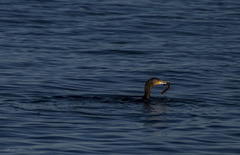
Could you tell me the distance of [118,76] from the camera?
21.5m

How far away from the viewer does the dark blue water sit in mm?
14180

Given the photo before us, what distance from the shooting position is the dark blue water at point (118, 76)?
14.2 meters

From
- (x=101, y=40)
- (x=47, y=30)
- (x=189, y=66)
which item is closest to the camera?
(x=189, y=66)

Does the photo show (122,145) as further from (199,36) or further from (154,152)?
(199,36)

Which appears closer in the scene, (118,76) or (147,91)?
(147,91)

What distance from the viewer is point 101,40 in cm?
2795

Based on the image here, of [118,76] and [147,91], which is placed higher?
[147,91]

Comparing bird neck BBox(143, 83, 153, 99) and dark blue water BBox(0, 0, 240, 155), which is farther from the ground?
bird neck BBox(143, 83, 153, 99)

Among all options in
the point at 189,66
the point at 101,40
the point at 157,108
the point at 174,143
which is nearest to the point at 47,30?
the point at 101,40

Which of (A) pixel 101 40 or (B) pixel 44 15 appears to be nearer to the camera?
(A) pixel 101 40

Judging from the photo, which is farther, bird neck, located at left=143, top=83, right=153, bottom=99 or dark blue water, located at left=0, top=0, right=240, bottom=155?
bird neck, located at left=143, top=83, right=153, bottom=99

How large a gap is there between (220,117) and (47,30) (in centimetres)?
1485

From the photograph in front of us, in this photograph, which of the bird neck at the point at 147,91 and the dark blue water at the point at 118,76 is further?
the bird neck at the point at 147,91

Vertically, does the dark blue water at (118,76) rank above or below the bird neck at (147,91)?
below
